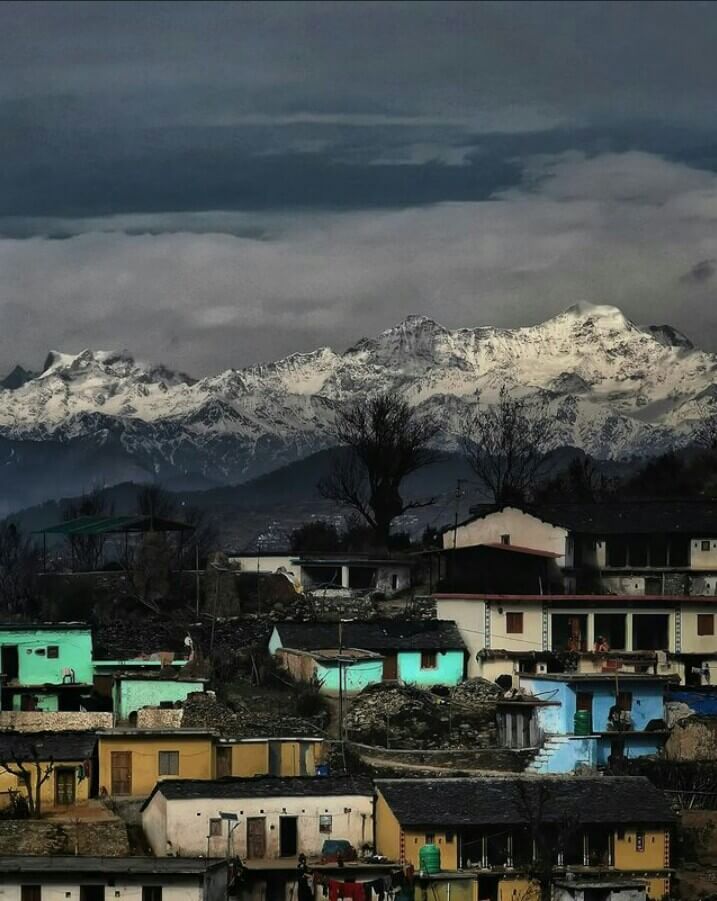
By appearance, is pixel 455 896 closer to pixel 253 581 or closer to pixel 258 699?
pixel 258 699

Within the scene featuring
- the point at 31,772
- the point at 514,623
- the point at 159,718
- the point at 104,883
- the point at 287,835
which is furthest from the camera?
the point at 514,623

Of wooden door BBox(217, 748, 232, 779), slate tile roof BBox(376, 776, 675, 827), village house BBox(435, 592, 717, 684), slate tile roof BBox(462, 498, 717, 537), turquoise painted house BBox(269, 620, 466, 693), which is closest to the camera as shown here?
slate tile roof BBox(376, 776, 675, 827)

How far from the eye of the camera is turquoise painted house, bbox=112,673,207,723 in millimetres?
59906

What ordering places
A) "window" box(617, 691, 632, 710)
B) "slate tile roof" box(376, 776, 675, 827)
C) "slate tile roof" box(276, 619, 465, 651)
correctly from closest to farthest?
1. "slate tile roof" box(376, 776, 675, 827)
2. "window" box(617, 691, 632, 710)
3. "slate tile roof" box(276, 619, 465, 651)

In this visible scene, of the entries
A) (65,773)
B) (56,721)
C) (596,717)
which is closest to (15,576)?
(56,721)

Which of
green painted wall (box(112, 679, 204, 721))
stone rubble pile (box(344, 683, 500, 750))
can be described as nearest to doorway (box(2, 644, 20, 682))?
green painted wall (box(112, 679, 204, 721))

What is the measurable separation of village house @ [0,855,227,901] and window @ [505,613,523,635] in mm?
23939

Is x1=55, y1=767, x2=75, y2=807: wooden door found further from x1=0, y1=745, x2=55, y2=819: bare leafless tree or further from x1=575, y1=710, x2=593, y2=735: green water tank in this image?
x1=575, y1=710, x2=593, y2=735: green water tank

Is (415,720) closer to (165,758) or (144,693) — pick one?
(144,693)

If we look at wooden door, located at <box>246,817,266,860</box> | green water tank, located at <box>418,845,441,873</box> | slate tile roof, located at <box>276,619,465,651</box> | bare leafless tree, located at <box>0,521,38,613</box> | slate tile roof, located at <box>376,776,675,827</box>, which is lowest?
green water tank, located at <box>418,845,441,873</box>

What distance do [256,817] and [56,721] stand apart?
10893 millimetres

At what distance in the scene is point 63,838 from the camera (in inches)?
1905

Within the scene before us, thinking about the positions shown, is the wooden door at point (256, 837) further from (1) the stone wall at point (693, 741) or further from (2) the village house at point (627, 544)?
(2) the village house at point (627, 544)

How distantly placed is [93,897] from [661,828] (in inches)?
510
